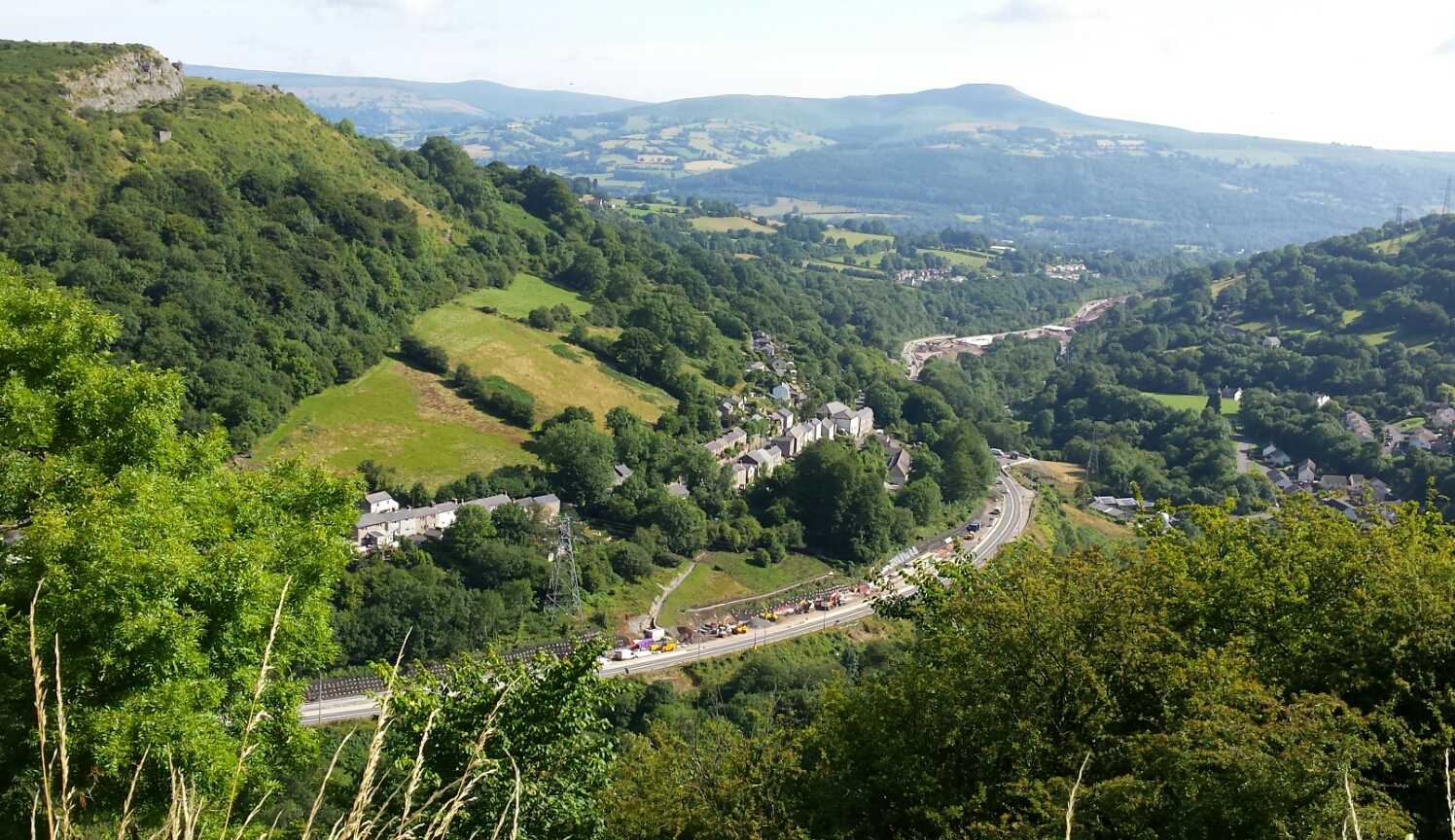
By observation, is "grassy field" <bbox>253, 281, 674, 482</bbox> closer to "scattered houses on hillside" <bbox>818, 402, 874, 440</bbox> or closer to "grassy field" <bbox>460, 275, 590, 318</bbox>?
"grassy field" <bbox>460, 275, 590, 318</bbox>

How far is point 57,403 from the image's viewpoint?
9727 mm

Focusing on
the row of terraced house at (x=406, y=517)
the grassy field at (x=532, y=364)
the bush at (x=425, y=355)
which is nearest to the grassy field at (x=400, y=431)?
the bush at (x=425, y=355)

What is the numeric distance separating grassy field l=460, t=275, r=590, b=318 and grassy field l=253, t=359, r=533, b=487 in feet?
38.9

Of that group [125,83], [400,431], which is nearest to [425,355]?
[400,431]

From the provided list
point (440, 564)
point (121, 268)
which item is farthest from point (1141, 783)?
point (121, 268)

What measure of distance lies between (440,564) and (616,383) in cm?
2149

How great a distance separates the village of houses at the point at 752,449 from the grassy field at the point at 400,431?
3014 millimetres

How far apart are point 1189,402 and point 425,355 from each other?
2437 inches

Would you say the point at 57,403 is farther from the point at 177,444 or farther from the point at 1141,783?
the point at 1141,783

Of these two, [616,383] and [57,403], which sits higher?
[57,403]

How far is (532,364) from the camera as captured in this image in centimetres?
5500

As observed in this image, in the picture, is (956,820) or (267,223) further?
(267,223)

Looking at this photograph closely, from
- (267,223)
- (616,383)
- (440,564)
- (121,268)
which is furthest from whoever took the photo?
(616,383)

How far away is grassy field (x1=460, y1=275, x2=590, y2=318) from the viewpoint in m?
61.7
